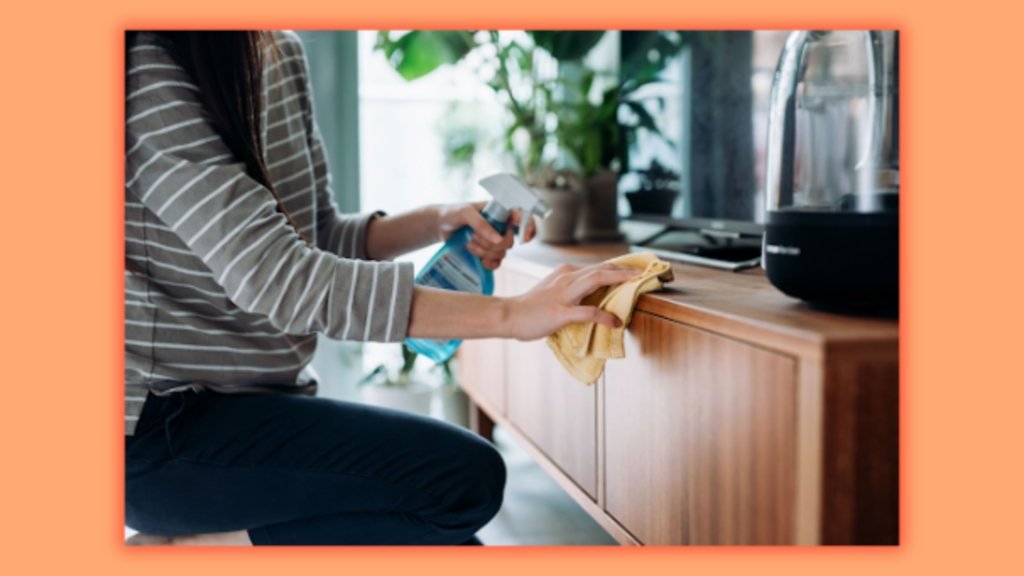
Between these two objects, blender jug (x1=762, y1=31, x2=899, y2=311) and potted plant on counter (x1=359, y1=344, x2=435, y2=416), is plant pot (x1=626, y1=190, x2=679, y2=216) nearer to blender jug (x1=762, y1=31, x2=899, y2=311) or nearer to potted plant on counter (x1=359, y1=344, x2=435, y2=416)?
blender jug (x1=762, y1=31, x2=899, y2=311)

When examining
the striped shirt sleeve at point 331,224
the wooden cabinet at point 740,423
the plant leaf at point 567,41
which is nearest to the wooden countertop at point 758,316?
the wooden cabinet at point 740,423

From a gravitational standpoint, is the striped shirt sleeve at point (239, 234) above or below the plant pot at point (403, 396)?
above

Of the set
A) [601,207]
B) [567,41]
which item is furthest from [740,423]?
[567,41]

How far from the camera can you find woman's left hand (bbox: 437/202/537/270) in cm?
101

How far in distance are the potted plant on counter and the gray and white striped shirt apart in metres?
1.01

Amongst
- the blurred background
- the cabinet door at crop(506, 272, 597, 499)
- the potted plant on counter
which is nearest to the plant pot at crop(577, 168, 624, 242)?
the blurred background

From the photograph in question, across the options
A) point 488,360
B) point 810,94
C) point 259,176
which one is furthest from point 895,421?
point 488,360

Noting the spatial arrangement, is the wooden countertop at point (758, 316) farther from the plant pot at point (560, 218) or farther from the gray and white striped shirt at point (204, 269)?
the plant pot at point (560, 218)

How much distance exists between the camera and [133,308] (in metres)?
0.85

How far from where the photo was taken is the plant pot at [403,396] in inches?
75.7

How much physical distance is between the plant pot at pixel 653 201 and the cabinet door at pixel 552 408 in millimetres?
344

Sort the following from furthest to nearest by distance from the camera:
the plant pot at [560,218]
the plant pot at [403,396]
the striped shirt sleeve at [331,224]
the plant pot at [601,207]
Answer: the plant pot at [403,396] → the plant pot at [601,207] → the plant pot at [560,218] → the striped shirt sleeve at [331,224]

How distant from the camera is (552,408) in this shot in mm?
1199
